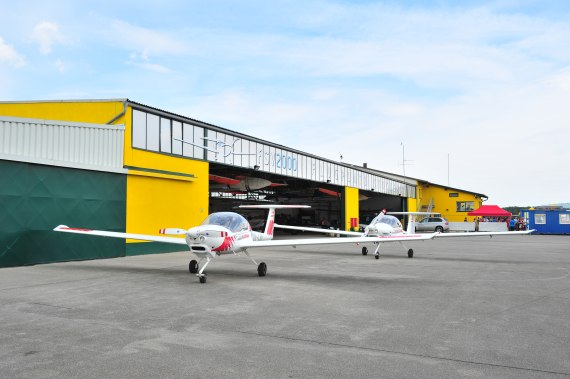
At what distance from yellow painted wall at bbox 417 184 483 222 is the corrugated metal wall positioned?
45115mm

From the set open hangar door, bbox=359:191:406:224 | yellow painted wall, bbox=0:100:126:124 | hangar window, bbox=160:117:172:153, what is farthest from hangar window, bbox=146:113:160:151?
open hangar door, bbox=359:191:406:224

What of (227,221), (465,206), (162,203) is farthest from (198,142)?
(465,206)

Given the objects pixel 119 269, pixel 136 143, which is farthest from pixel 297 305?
pixel 136 143

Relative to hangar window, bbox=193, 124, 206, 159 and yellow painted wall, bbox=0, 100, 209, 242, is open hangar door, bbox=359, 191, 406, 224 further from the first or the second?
yellow painted wall, bbox=0, 100, 209, 242

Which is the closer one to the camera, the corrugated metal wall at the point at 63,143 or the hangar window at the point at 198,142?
the corrugated metal wall at the point at 63,143

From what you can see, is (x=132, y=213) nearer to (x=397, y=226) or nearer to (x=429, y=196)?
(x=397, y=226)

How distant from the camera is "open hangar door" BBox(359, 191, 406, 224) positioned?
56.4 metres

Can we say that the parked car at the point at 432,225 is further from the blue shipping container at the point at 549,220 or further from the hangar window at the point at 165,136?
the hangar window at the point at 165,136

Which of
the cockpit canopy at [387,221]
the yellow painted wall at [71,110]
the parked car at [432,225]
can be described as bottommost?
the parked car at [432,225]

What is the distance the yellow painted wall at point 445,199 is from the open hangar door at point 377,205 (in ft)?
9.04

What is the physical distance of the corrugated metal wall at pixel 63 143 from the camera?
47.0 ft

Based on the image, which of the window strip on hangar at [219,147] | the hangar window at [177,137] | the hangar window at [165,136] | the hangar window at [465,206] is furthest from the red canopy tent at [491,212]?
the hangar window at [165,136]

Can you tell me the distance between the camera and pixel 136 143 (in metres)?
18.8

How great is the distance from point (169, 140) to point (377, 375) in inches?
700
